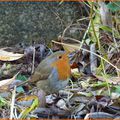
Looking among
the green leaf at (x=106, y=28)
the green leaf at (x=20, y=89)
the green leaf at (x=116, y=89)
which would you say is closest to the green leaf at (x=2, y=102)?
the green leaf at (x=20, y=89)

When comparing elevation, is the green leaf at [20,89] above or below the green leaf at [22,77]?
below

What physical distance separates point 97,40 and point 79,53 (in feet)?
0.67

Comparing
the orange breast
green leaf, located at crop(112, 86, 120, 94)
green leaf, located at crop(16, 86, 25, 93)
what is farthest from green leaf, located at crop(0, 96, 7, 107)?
green leaf, located at crop(112, 86, 120, 94)

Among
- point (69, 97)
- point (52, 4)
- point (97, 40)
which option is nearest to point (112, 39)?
point (97, 40)

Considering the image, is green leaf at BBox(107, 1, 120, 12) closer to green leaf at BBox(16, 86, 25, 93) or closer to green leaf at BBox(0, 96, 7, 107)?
green leaf at BBox(16, 86, 25, 93)

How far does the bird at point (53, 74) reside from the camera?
4.61 meters

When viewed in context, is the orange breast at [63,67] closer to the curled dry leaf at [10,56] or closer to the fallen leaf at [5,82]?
the fallen leaf at [5,82]

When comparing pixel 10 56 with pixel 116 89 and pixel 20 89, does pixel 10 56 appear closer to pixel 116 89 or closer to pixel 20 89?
pixel 20 89

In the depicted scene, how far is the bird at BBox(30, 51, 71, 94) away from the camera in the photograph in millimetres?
4605

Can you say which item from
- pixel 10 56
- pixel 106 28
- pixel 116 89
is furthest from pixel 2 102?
pixel 106 28

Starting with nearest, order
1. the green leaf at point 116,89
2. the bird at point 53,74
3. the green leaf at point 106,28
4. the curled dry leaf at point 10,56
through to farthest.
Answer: the green leaf at point 116,89 < the bird at point 53,74 < the curled dry leaf at point 10,56 < the green leaf at point 106,28

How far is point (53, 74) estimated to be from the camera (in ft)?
15.3

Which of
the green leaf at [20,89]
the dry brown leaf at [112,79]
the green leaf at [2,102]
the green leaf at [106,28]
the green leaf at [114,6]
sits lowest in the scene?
the green leaf at [2,102]

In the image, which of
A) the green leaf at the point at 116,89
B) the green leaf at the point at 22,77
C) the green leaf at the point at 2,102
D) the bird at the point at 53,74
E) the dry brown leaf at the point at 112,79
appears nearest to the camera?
the green leaf at the point at 2,102
